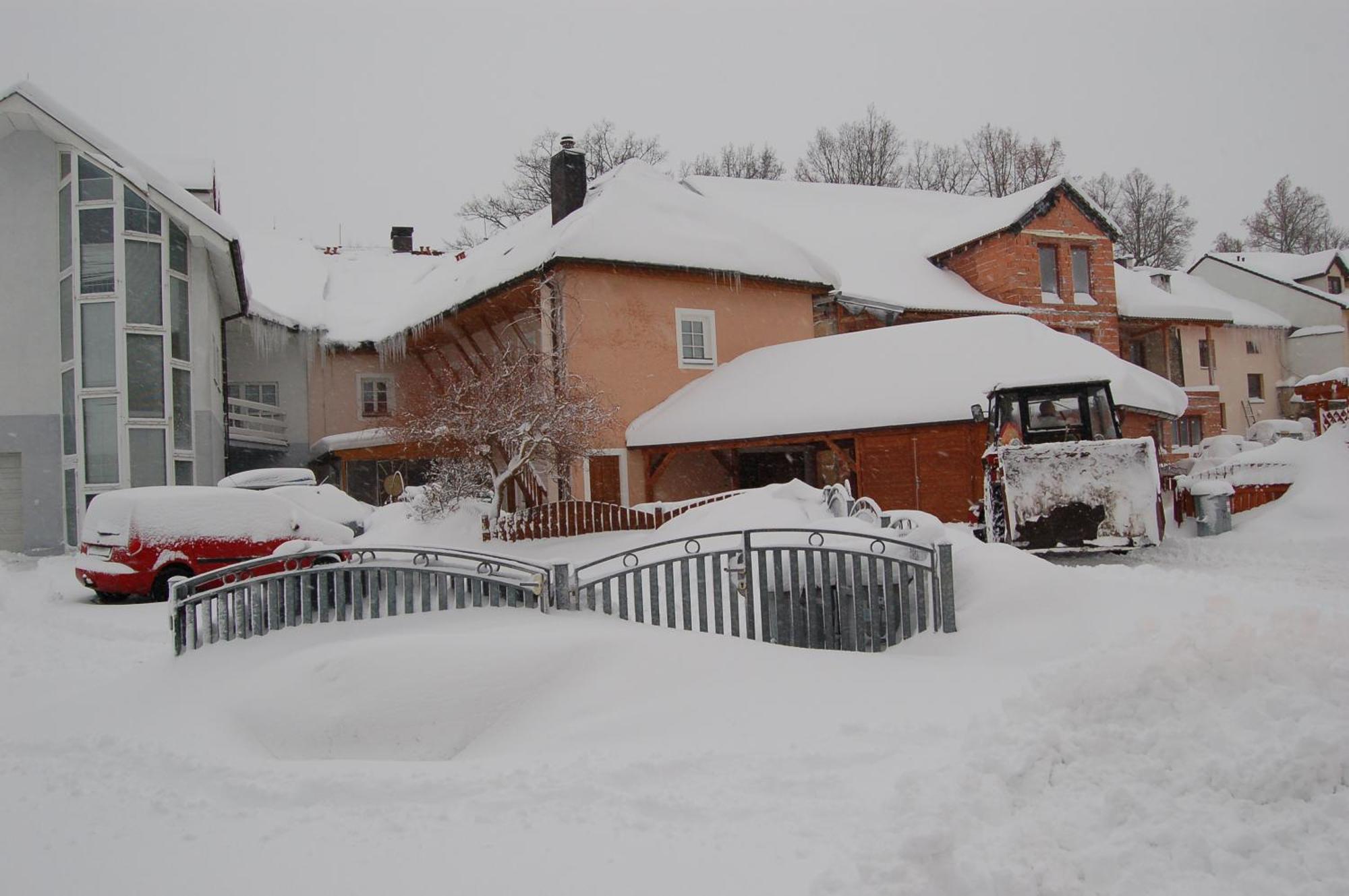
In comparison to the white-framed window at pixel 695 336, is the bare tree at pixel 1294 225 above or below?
above

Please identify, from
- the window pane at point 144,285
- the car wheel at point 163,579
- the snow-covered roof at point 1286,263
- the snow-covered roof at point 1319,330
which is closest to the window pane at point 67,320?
the window pane at point 144,285

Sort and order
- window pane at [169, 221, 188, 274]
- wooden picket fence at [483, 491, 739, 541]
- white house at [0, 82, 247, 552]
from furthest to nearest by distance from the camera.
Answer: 1. window pane at [169, 221, 188, 274]
2. white house at [0, 82, 247, 552]
3. wooden picket fence at [483, 491, 739, 541]

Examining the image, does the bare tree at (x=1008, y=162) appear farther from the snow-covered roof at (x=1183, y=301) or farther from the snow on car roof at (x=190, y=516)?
the snow on car roof at (x=190, y=516)

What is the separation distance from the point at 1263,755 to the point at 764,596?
3465mm

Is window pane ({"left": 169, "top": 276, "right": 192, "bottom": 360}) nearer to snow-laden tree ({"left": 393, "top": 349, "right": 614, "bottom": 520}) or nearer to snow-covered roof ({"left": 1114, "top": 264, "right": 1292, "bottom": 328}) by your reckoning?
snow-laden tree ({"left": 393, "top": 349, "right": 614, "bottom": 520})

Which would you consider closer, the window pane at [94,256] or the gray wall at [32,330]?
the window pane at [94,256]

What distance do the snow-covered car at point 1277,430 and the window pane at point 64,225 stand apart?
32769mm

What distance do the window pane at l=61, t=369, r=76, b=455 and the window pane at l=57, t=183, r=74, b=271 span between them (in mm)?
2296

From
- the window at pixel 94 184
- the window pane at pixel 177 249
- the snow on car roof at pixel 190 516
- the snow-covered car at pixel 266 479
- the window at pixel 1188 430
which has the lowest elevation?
the snow on car roof at pixel 190 516

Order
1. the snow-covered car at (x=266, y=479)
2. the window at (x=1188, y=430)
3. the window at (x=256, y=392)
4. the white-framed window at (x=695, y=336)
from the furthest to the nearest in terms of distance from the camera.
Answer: the window at (x=1188, y=430) < the window at (x=256, y=392) < the white-framed window at (x=695, y=336) < the snow-covered car at (x=266, y=479)

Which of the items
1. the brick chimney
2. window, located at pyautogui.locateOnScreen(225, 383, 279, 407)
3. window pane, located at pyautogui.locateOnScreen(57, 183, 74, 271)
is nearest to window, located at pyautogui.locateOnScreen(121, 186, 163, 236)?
window pane, located at pyautogui.locateOnScreen(57, 183, 74, 271)

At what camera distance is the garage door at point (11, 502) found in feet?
62.1

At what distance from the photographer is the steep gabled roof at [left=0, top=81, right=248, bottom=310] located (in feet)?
60.7

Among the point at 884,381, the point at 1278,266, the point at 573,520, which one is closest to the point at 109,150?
the point at 573,520
